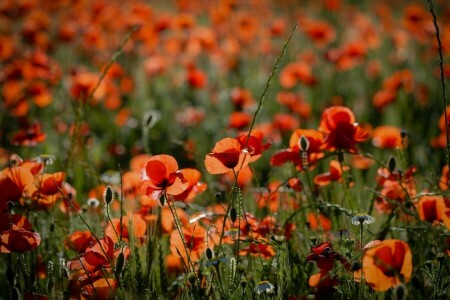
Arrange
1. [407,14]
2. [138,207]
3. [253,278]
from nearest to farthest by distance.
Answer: [253,278]
[138,207]
[407,14]

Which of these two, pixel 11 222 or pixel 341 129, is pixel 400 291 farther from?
pixel 11 222

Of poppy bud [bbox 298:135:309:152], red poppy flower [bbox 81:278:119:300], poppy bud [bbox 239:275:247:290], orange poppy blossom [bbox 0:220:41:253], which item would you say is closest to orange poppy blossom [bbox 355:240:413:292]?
poppy bud [bbox 239:275:247:290]

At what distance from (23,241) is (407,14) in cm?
376

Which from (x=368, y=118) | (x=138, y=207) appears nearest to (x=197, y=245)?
(x=138, y=207)

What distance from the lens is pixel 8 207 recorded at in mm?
1221

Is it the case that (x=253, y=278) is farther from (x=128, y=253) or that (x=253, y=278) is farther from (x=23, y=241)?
(x=23, y=241)

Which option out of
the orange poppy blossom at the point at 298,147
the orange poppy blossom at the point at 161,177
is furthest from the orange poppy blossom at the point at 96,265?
the orange poppy blossom at the point at 298,147

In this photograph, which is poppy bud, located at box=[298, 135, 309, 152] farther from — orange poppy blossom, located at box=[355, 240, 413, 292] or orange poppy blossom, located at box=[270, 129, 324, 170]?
orange poppy blossom, located at box=[355, 240, 413, 292]

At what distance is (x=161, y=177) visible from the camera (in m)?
1.10

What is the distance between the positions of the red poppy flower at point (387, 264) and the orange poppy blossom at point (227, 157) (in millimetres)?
306

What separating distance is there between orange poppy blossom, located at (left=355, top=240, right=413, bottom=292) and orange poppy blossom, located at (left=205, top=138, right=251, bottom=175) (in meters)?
0.31

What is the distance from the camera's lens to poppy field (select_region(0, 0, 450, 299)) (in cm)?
108

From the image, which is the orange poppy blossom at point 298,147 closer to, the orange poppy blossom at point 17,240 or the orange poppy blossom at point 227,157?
the orange poppy blossom at point 227,157

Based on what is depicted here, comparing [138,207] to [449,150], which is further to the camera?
[138,207]
